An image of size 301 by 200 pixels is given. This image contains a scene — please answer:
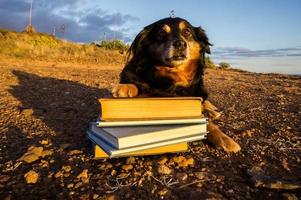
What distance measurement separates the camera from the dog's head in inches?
131

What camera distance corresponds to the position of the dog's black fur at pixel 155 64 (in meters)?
3.44

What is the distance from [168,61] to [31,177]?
1719 millimetres

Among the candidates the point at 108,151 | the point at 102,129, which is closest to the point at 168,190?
the point at 108,151

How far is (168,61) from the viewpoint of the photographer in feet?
11.0

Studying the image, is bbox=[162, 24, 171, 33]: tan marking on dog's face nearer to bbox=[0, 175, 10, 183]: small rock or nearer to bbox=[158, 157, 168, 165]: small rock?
bbox=[158, 157, 168, 165]: small rock

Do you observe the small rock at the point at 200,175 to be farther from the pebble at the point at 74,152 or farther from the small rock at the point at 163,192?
the pebble at the point at 74,152

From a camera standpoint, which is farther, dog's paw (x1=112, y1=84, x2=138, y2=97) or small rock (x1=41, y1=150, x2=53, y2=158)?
dog's paw (x1=112, y1=84, x2=138, y2=97)

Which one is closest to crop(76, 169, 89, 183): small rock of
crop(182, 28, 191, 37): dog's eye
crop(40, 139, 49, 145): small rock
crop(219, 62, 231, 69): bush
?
crop(40, 139, 49, 145): small rock

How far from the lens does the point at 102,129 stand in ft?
7.37

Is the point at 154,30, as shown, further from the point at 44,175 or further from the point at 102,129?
the point at 44,175

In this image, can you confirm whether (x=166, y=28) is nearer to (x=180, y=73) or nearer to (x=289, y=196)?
(x=180, y=73)

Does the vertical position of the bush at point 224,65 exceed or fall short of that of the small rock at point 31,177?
it exceeds it

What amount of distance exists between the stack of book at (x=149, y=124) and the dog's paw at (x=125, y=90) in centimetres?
67

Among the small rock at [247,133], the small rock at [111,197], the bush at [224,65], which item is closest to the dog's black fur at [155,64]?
the small rock at [247,133]
